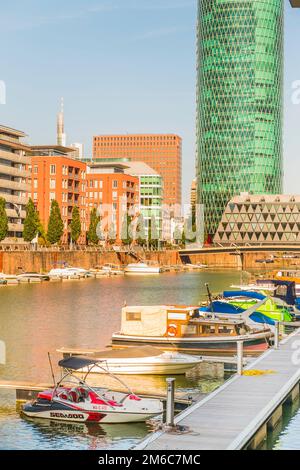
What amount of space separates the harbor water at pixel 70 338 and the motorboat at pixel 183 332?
3362mm

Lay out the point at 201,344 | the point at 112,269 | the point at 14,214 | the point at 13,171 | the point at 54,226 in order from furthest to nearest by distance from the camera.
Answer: the point at 112,269 → the point at 54,226 → the point at 14,214 → the point at 13,171 → the point at 201,344

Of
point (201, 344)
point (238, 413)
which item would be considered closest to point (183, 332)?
point (201, 344)

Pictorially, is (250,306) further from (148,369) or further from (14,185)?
(14,185)

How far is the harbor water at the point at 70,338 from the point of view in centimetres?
3250

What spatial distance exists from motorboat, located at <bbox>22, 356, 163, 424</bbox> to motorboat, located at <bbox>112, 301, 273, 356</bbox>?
15.5 m

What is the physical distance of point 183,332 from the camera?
52.2 m

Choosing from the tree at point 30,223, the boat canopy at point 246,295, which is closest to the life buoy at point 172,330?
the boat canopy at point 246,295

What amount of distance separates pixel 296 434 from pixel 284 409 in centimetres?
317

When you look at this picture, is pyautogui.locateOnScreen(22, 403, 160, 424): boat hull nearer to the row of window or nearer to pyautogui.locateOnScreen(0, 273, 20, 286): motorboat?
pyautogui.locateOnScreen(0, 273, 20, 286): motorboat

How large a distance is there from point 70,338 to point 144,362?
20252mm

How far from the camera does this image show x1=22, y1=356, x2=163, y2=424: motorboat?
34062 millimetres

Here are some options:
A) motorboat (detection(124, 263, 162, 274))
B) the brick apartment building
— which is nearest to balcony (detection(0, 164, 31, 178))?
the brick apartment building

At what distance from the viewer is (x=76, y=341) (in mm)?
61719
